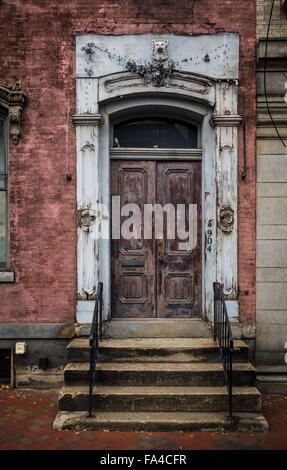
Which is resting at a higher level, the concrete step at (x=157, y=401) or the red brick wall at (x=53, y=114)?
the red brick wall at (x=53, y=114)

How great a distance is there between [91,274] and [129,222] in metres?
1.04

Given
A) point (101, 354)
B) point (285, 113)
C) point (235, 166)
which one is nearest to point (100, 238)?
point (101, 354)

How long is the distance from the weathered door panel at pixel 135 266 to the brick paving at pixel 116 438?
2.04m

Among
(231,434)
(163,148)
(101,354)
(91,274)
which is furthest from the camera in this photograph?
(163,148)

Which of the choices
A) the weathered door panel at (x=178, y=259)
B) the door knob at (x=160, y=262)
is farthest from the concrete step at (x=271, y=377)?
the door knob at (x=160, y=262)

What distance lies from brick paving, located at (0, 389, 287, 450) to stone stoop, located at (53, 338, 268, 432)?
107mm

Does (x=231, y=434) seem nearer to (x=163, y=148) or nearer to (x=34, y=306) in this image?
(x=34, y=306)

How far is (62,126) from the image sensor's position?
6555 mm

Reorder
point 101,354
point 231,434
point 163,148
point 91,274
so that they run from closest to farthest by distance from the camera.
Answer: point 231,434 < point 101,354 < point 91,274 < point 163,148

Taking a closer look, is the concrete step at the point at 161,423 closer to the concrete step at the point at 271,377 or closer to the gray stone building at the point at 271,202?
the concrete step at the point at 271,377

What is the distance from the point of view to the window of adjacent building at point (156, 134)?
7004mm

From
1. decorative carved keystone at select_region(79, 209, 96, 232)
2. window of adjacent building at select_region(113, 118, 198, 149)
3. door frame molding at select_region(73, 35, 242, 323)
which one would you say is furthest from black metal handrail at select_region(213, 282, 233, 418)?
window of adjacent building at select_region(113, 118, 198, 149)

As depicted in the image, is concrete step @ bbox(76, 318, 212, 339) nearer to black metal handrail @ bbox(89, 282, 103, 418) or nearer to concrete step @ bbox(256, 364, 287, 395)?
black metal handrail @ bbox(89, 282, 103, 418)

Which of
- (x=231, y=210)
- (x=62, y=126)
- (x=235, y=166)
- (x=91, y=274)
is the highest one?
(x=62, y=126)
